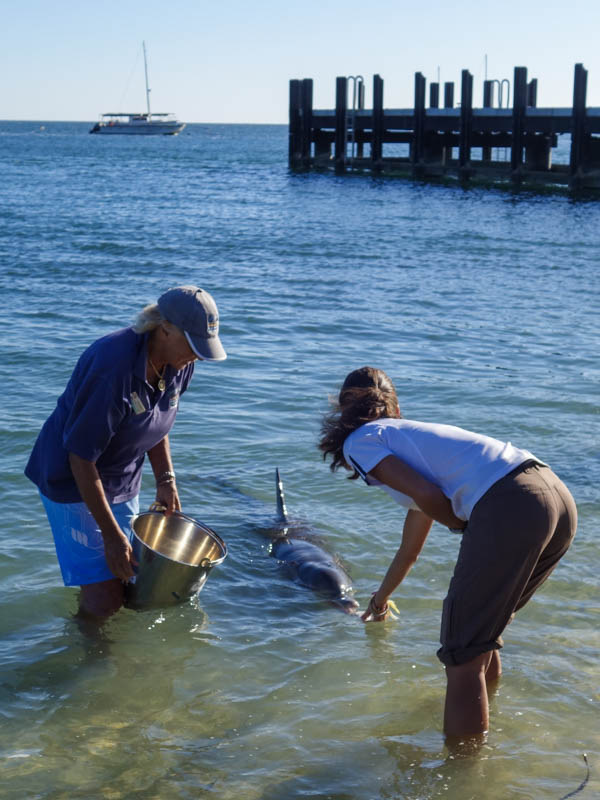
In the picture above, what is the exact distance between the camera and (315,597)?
4.88 metres

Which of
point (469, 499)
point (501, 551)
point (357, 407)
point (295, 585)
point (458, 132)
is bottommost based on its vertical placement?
point (295, 585)

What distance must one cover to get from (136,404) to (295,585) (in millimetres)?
1838

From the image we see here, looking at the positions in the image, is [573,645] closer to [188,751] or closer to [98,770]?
[188,751]

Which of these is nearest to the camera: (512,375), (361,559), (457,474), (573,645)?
(457,474)

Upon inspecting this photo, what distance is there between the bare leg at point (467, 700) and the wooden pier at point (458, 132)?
30438mm

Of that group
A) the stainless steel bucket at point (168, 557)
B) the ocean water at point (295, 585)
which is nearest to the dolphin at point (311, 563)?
the ocean water at point (295, 585)

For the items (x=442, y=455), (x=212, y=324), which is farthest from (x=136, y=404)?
(x=442, y=455)

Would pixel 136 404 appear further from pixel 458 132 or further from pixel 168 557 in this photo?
pixel 458 132

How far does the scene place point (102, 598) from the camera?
4.11 metres

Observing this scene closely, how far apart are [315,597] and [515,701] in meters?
1.28

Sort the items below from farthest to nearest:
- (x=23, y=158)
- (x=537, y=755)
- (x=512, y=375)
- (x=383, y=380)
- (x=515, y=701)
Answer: (x=23, y=158), (x=512, y=375), (x=515, y=701), (x=537, y=755), (x=383, y=380)

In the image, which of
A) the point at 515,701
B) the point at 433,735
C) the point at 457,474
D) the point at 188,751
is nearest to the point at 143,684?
the point at 188,751

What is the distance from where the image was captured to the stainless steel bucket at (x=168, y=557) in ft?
13.0

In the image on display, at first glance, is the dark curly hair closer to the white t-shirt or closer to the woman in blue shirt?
the white t-shirt
